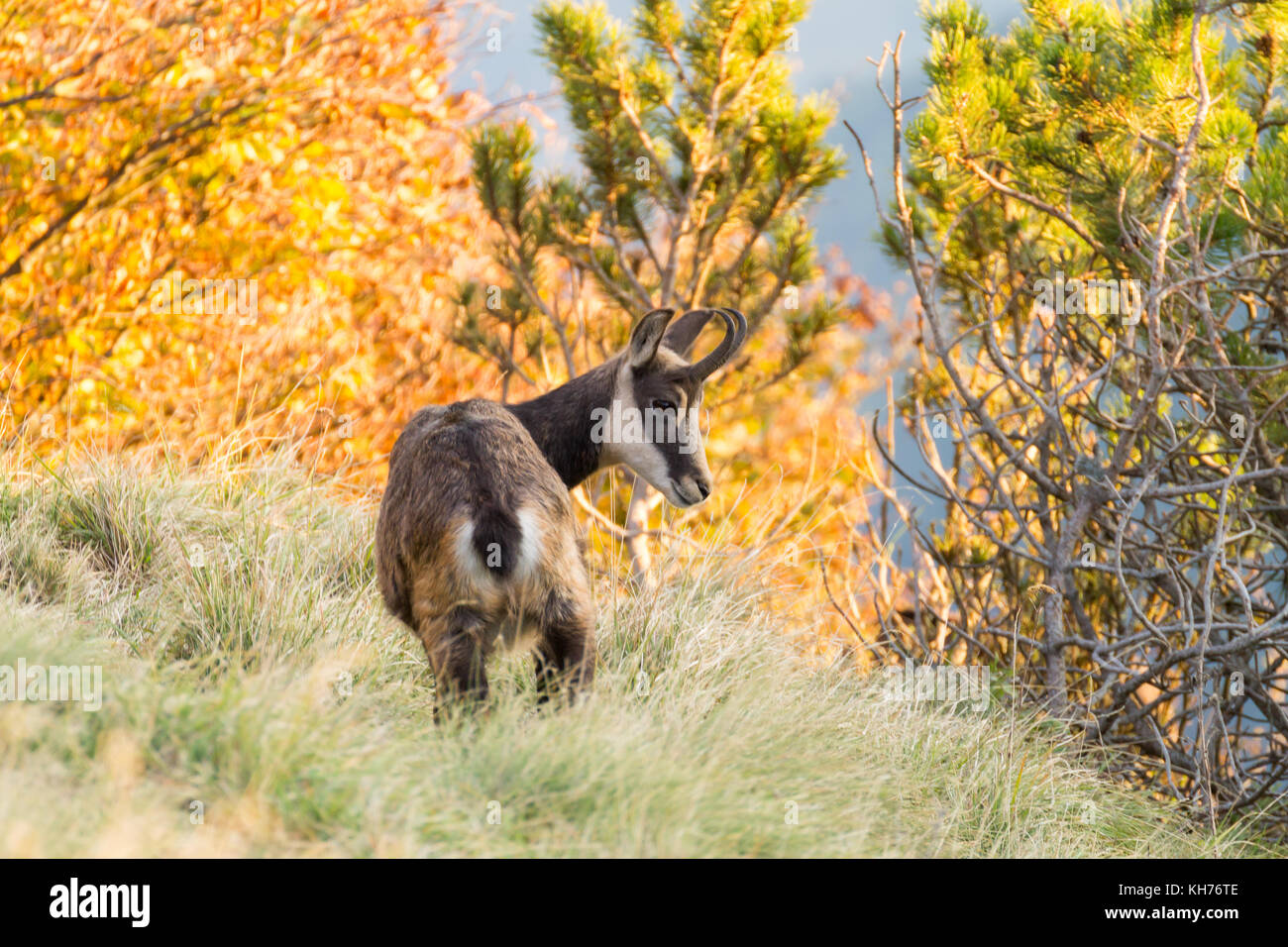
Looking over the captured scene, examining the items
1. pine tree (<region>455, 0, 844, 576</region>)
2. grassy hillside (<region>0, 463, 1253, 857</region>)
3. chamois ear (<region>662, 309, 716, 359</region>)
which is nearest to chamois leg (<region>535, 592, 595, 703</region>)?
grassy hillside (<region>0, 463, 1253, 857</region>)

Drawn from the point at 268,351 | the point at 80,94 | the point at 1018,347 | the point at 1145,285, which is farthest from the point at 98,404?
the point at 1145,285

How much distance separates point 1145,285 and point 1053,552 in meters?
1.55

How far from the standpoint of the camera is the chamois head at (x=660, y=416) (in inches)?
196

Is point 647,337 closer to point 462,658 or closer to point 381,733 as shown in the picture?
point 462,658

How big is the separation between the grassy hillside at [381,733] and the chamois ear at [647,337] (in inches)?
46.1

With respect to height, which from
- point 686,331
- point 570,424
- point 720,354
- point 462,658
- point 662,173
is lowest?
point 462,658

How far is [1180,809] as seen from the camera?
6.09 metres

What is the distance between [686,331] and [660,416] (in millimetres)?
761

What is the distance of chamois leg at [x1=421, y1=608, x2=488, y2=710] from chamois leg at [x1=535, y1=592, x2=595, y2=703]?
235mm

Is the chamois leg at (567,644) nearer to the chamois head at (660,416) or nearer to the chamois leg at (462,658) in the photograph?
the chamois leg at (462,658)

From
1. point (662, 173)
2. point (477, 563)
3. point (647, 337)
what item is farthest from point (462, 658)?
point (662, 173)

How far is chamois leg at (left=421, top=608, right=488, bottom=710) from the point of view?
3842 mm

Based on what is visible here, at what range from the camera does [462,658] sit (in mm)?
3850

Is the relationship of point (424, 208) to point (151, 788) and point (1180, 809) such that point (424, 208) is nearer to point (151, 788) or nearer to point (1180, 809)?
point (1180, 809)
